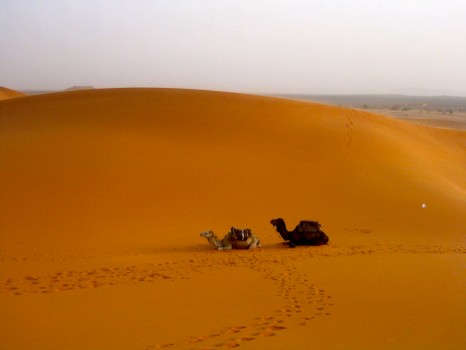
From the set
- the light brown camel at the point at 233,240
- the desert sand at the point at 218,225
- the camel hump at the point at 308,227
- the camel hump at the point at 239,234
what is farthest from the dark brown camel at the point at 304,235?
the camel hump at the point at 239,234

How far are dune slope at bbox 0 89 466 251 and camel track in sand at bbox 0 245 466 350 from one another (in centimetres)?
148

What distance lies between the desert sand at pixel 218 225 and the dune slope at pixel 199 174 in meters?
0.07

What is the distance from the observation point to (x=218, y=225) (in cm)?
1183

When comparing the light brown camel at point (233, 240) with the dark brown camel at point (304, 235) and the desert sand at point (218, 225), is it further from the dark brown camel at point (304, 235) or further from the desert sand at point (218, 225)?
the dark brown camel at point (304, 235)

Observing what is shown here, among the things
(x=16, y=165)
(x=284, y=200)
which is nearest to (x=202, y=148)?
(x=284, y=200)

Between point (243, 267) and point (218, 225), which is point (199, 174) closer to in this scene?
point (218, 225)

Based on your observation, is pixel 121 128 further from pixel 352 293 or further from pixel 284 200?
pixel 352 293

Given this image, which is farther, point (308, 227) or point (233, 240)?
point (308, 227)

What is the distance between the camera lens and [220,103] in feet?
74.7

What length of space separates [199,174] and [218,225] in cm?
328

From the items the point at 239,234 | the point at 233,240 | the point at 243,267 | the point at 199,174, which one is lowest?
the point at 243,267

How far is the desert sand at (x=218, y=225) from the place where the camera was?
5.69 m

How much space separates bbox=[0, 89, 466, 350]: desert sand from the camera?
18.7ft

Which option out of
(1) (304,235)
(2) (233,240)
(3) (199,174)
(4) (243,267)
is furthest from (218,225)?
(4) (243,267)
